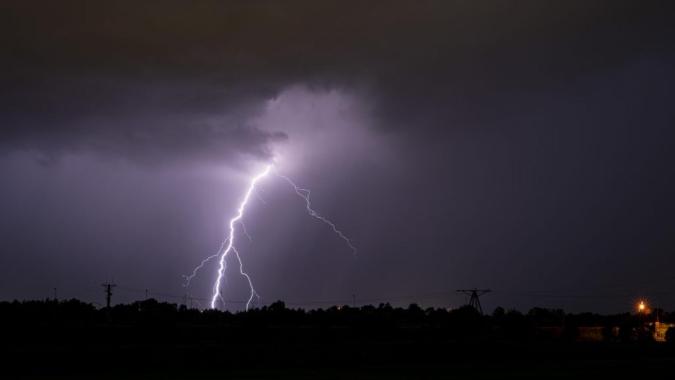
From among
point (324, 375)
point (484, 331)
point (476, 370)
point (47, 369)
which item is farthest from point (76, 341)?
point (484, 331)

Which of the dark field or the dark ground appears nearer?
the dark ground

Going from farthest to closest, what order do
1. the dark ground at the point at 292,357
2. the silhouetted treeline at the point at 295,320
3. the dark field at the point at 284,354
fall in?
the silhouetted treeline at the point at 295,320 < the dark field at the point at 284,354 < the dark ground at the point at 292,357

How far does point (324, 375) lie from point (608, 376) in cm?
1463

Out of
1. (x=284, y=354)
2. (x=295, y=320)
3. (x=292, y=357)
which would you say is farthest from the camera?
(x=295, y=320)

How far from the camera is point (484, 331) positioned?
80.9 m

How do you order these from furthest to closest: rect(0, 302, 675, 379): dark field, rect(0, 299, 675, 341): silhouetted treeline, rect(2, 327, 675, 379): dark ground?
rect(0, 299, 675, 341): silhouetted treeline < rect(0, 302, 675, 379): dark field < rect(2, 327, 675, 379): dark ground

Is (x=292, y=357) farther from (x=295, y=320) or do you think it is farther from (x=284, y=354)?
(x=295, y=320)

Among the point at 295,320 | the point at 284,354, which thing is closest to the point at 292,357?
the point at 284,354

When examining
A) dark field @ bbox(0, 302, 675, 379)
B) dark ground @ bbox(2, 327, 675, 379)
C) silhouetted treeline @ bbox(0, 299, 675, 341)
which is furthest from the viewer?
silhouetted treeline @ bbox(0, 299, 675, 341)

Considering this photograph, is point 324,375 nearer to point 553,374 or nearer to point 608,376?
point 553,374

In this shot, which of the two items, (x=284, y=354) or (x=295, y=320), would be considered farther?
(x=295, y=320)

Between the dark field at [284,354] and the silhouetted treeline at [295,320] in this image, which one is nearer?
the dark field at [284,354]

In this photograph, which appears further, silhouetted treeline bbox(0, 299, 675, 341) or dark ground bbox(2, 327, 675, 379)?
silhouetted treeline bbox(0, 299, 675, 341)

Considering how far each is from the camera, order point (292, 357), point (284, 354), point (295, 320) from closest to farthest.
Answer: point (292, 357) < point (284, 354) < point (295, 320)
